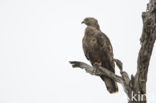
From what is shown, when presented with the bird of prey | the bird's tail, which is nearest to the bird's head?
the bird of prey

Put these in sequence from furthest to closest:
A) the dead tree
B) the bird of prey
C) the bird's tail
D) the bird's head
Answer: the bird's head, the bird of prey, the bird's tail, the dead tree

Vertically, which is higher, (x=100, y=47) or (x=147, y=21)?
(x=147, y=21)

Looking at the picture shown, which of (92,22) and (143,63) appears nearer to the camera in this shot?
(143,63)

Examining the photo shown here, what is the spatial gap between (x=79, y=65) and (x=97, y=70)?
477 millimetres

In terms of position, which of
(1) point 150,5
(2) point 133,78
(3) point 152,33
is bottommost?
(2) point 133,78

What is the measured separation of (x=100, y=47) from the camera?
7453mm

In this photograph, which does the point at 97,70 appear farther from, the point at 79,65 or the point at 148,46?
the point at 148,46

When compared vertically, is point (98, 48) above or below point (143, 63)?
above

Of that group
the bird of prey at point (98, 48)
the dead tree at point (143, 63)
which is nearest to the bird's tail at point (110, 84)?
the bird of prey at point (98, 48)

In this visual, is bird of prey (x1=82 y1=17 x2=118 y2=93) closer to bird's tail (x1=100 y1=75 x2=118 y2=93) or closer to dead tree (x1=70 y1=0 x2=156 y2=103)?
bird's tail (x1=100 y1=75 x2=118 y2=93)

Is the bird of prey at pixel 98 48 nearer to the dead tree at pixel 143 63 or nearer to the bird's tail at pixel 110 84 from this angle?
the bird's tail at pixel 110 84

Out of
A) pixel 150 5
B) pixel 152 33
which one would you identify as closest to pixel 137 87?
pixel 152 33

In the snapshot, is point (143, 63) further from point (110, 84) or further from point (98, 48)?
point (98, 48)

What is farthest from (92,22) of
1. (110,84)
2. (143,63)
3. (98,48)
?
(143,63)
